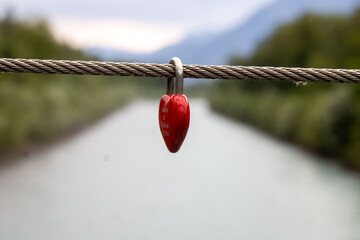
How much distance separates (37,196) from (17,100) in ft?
14.3

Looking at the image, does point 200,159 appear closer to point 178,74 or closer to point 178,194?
point 178,194

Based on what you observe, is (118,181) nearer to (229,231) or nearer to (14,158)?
(14,158)

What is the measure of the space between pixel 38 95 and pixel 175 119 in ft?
55.2

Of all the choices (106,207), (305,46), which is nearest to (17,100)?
(106,207)

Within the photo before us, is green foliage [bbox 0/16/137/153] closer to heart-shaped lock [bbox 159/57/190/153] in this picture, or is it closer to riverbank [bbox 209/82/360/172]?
riverbank [bbox 209/82/360/172]

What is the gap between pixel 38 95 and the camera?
680 inches

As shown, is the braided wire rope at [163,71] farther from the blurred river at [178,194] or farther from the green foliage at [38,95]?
the green foliage at [38,95]

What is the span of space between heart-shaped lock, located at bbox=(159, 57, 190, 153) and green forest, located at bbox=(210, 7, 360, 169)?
11.6m

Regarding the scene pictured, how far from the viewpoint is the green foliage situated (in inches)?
589

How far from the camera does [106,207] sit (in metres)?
10.5

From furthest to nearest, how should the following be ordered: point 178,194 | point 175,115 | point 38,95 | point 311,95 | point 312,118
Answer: point 38,95 → point 311,95 → point 312,118 → point 178,194 → point 175,115

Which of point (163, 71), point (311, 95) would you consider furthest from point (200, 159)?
point (163, 71)

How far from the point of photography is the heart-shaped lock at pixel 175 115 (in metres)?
1.14

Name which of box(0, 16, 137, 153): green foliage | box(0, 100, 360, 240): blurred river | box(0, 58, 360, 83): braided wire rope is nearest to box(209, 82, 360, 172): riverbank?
box(0, 100, 360, 240): blurred river
